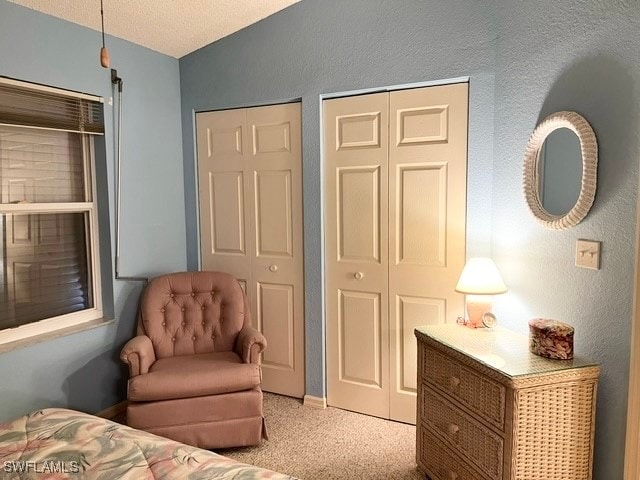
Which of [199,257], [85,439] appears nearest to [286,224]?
[199,257]

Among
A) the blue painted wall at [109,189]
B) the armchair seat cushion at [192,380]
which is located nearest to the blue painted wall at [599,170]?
the armchair seat cushion at [192,380]

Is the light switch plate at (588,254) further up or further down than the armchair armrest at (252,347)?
further up

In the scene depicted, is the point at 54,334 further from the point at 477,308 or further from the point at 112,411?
the point at 477,308

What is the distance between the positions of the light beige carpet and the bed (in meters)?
1.06

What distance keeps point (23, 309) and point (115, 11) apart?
1.73 meters

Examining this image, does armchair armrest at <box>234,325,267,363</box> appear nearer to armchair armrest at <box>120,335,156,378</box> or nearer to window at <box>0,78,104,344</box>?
armchair armrest at <box>120,335,156,378</box>

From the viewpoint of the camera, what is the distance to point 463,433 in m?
1.92

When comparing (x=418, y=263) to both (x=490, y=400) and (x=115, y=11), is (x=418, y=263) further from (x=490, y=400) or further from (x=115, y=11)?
(x=115, y=11)

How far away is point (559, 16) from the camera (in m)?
1.96

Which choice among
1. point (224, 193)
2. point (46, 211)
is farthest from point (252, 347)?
point (46, 211)

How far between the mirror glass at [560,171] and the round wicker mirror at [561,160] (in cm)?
1

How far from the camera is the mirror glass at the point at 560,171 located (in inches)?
74.3

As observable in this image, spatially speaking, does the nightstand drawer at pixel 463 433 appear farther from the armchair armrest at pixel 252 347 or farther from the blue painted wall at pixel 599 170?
the armchair armrest at pixel 252 347

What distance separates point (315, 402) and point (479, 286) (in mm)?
1422
